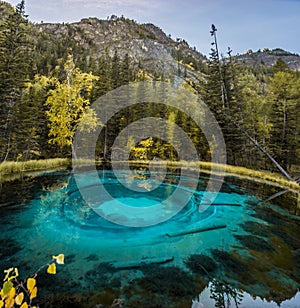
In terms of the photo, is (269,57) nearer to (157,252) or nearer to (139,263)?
(157,252)

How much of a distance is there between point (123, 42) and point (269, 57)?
123062 mm

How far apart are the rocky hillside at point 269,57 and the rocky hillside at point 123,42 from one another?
63.6 metres

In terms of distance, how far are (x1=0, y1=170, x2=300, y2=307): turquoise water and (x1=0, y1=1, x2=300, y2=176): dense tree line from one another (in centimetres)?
768

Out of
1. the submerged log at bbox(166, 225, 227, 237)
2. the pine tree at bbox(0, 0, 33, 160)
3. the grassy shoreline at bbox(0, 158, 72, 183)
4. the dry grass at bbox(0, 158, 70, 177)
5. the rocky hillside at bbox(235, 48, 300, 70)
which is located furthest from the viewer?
the rocky hillside at bbox(235, 48, 300, 70)

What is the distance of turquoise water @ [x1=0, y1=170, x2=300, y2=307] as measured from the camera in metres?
3.41

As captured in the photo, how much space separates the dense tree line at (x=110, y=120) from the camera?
596 inches

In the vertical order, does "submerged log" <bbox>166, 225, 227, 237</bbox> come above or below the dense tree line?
below

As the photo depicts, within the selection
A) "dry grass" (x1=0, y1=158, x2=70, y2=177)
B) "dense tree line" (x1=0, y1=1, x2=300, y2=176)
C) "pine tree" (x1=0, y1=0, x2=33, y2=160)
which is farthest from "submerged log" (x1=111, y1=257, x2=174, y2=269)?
"pine tree" (x1=0, y1=0, x2=33, y2=160)

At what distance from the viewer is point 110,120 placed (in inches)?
1084

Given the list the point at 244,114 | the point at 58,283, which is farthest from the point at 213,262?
the point at 244,114

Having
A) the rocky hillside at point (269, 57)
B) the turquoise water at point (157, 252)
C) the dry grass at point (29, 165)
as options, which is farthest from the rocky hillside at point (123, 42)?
the turquoise water at point (157, 252)

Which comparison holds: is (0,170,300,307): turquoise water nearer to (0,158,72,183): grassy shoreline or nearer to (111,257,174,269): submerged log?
(111,257,174,269): submerged log

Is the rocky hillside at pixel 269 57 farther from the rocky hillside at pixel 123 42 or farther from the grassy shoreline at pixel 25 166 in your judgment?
the grassy shoreline at pixel 25 166

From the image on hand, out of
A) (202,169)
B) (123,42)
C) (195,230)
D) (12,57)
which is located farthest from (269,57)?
(195,230)
